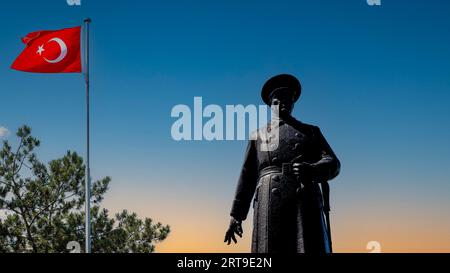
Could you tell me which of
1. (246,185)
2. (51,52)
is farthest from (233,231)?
(51,52)

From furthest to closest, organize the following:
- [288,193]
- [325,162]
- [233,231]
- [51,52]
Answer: [51,52], [233,231], [325,162], [288,193]

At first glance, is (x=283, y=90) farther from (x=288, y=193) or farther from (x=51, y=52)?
(x=51, y=52)

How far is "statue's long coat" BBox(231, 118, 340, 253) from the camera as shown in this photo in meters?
5.54

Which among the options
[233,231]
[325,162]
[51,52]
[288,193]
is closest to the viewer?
[288,193]

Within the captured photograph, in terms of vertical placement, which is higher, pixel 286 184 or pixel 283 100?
pixel 283 100

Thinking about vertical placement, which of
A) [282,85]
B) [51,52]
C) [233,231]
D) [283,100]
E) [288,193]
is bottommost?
[233,231]

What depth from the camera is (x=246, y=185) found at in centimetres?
610

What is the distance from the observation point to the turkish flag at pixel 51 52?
601 inches

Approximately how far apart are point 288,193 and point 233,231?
2.60 feet

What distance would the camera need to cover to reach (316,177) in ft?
18.5

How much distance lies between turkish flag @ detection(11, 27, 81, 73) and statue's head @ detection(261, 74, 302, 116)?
34.7 ft

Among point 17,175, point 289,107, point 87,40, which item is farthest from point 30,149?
point 289,107
